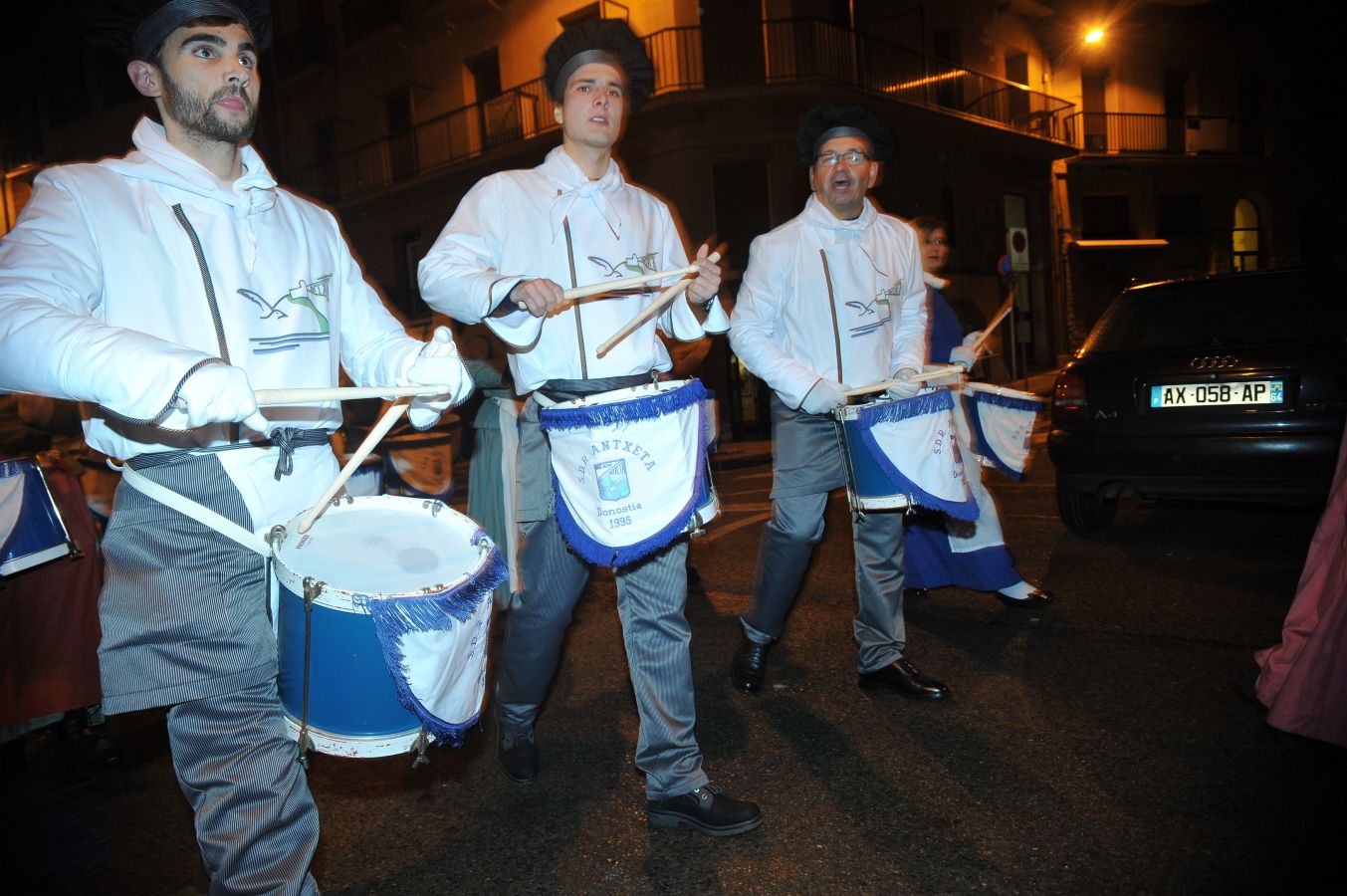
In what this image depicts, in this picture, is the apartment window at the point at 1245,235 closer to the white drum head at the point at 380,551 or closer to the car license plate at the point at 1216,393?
the car license plate at the point at 1216,393

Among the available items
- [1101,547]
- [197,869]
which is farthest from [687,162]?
[197,869]

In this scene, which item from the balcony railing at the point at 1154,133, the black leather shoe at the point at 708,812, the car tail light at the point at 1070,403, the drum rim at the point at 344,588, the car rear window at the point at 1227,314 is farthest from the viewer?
the balcony railing at the point at 1154,133

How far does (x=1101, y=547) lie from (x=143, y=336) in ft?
18.5

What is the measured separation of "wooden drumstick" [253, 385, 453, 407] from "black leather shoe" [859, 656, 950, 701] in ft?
7.79

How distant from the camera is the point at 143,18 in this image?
76.0 inches

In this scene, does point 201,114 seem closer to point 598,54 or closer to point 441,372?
point 441,372

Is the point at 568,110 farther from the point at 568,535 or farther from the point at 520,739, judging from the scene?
the point at 520,739

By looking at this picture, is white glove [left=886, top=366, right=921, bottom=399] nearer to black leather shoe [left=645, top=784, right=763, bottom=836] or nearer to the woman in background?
the woman in background

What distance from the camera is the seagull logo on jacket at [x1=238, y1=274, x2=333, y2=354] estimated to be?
192 cm

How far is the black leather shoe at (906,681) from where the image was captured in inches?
137

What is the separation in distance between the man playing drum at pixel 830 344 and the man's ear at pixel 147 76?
2.11m

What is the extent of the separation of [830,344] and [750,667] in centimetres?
138

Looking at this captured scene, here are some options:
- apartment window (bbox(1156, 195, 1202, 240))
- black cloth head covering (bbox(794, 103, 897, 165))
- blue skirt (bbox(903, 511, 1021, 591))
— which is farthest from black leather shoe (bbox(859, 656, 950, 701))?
apartment window (bbox(1156, 195, 1202, 240))

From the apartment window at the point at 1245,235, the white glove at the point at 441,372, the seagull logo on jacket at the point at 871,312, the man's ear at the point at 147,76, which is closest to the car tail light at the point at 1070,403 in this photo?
the seagull logo on jacket at the point at 871,312
